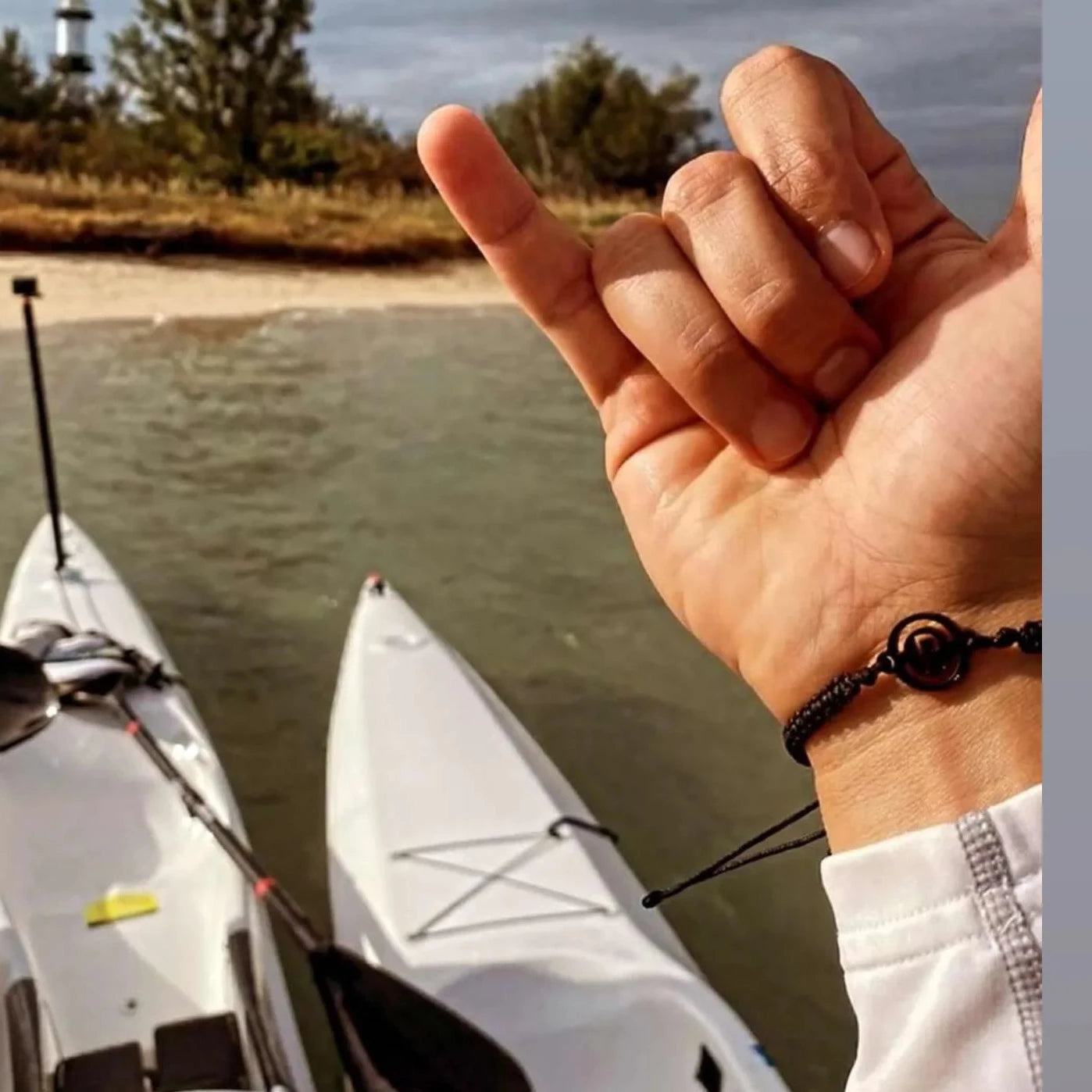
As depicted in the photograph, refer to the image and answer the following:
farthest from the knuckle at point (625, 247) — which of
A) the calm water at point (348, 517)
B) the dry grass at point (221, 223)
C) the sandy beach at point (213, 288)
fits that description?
the sandy beach at point (213, 288)

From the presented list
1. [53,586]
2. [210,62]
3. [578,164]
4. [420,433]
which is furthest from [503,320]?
[53,586]

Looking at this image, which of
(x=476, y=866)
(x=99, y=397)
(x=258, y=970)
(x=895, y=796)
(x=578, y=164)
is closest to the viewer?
(x=895, y=796)

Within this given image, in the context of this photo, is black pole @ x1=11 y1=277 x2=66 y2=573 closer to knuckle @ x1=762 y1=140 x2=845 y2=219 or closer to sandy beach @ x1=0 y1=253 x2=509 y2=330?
sandy beach @ x1=0 y1=253 x2=509 y2=330

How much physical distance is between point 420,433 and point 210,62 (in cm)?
66

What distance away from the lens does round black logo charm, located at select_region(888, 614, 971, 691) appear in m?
0.33

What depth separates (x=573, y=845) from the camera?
118 cm

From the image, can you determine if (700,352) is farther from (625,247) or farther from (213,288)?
(213,288)

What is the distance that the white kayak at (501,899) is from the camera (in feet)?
3.09

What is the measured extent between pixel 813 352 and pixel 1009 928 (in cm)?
17

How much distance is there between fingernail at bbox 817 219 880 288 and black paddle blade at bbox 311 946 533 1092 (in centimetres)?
Answer: 69

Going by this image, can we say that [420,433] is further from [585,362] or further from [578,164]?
[585,362]

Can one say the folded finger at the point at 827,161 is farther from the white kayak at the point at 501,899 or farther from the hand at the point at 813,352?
the white kayak at the point at 501,899

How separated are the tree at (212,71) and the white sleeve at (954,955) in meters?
1.69

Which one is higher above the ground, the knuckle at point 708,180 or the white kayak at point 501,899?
the knuckle at point 708,180
